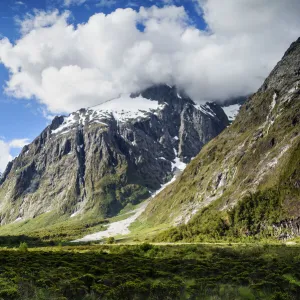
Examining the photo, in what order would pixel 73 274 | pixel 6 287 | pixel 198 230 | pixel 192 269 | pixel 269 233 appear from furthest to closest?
1. pixel 198 230
2. pixel 269 233
3. pixel 192 269
4. pixel 73 274
5. pixel 6 287

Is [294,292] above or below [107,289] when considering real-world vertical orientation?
below

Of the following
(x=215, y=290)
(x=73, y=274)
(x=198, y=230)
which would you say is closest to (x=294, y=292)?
(x=215, y=290)

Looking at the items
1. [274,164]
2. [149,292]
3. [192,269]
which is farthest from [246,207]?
[149,292]

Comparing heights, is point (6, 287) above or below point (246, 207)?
above

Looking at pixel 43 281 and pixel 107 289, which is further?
pixel 43 281

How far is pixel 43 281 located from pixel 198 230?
15859 centimetres

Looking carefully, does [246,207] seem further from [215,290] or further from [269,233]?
[215,290]

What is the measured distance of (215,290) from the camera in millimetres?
22531

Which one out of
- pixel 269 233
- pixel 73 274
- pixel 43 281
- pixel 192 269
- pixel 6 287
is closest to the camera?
pixel 6 287

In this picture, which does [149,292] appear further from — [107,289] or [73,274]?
[73,274]

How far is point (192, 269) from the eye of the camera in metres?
33.2

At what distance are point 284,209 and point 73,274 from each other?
152534 millimetres

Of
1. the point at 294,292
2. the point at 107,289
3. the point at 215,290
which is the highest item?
the point at 107,289

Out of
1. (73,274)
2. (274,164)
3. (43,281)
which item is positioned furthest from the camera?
(274,164)
